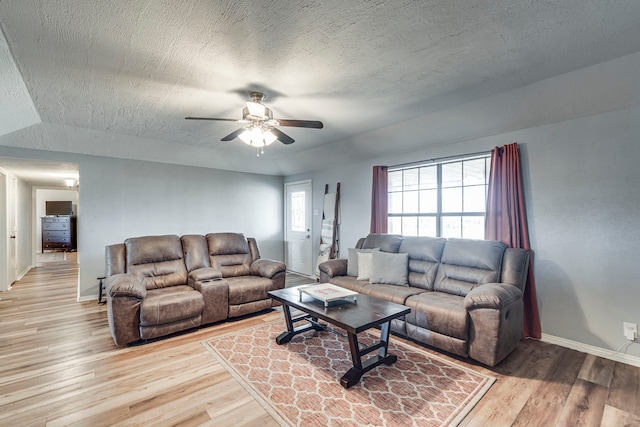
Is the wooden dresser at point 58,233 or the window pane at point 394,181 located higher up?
the window pane at point 394,181

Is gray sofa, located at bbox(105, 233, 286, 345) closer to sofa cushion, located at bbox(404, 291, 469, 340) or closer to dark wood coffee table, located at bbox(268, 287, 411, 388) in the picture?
dark wood coffee table, located at bbox(268, 287, 411, 388)

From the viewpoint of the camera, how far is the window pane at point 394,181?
471 centimetres

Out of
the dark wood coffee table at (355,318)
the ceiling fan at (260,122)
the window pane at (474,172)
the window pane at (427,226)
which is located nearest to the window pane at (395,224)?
the window pane at (427,226)

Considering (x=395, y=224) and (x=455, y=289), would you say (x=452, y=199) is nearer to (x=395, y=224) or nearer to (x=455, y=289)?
(x=395, y=224)

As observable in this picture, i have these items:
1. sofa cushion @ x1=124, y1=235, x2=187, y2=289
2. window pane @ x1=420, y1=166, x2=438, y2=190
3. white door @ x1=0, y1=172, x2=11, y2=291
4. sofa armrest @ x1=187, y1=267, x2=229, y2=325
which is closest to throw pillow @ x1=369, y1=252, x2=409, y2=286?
window pane @ x1=420, y1=166, x2=438, y2=190

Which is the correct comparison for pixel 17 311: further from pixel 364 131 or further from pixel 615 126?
pixel 615 126

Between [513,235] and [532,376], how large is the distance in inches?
57.3

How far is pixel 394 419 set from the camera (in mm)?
1908

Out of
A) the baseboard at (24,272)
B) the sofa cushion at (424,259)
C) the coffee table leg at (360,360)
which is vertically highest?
the sofa cushion at (424,259)

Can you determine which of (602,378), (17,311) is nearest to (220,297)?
(17,311)

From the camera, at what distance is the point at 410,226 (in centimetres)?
454

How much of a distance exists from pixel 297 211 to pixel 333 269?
9.24 feet

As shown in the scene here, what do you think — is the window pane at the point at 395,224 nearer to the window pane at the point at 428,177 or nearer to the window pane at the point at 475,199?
the window pane at the point at 428,177

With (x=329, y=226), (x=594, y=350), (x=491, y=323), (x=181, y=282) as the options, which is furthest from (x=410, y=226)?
(x=181, y=282)
